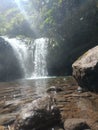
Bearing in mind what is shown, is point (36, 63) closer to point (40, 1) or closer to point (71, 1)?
point (71, 1)

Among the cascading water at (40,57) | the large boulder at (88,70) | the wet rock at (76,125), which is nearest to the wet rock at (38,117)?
the wet rock at (76,125)

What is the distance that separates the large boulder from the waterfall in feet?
65.5

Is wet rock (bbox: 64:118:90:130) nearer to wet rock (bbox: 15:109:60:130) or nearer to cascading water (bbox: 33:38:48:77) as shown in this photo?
wet rock (bbox: 15:109:60:130)

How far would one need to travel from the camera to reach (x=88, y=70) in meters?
18.1

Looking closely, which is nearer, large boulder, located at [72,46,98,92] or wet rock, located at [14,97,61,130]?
wet rock, located at [14,97,61,130]

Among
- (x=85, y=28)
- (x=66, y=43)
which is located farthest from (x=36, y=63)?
(x=85, y=28)

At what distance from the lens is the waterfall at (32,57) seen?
131 feet

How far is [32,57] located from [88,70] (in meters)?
23.9

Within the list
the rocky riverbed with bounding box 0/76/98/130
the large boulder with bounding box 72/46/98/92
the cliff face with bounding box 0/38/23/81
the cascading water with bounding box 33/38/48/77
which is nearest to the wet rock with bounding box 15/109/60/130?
the rocky riverbed with bounding box 0/76/98/130

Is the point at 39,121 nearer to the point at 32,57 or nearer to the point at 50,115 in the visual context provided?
the point at 50,115

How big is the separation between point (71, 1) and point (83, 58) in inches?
972

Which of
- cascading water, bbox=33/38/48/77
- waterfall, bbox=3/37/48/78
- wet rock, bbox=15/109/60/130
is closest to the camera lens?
wet rock, bbox=15/109/60/130

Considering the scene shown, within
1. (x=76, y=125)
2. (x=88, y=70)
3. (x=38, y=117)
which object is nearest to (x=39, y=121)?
(x=38, y=117)

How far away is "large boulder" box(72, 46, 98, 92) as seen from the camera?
17953 millimetres
